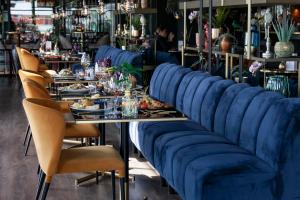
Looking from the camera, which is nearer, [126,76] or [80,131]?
[80,131]

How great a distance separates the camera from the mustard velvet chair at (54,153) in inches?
132

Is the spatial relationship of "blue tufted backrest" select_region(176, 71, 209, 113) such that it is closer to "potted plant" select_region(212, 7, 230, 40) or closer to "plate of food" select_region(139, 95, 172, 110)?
"plate of food" select_region(139, 95, 172, 110)

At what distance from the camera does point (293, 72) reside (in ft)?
24.1

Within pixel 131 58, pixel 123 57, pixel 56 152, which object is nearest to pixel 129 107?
pixel 56 152

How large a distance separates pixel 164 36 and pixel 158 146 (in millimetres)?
6912

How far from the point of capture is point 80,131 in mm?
4574

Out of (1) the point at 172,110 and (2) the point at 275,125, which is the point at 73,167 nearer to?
(1) the point at 172,110

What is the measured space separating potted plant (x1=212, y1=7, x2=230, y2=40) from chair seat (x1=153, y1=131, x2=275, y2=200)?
2136 mm

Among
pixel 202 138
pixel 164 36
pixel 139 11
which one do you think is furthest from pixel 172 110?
pixel 164 36

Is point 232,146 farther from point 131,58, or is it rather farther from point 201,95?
point 131,58

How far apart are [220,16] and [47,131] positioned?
3071 millimetres

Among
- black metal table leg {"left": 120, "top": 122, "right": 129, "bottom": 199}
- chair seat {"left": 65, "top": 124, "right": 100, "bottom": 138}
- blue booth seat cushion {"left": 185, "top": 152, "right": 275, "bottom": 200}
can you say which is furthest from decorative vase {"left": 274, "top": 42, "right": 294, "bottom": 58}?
chair seat {"left": 65, "top": 124, "right": 100, "bottom": 138}

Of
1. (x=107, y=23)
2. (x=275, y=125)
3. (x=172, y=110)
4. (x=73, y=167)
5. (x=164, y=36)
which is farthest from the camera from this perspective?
(x=107, y=23)

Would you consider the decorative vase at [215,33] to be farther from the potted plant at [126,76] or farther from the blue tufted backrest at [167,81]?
the potted plant at [126,76]
